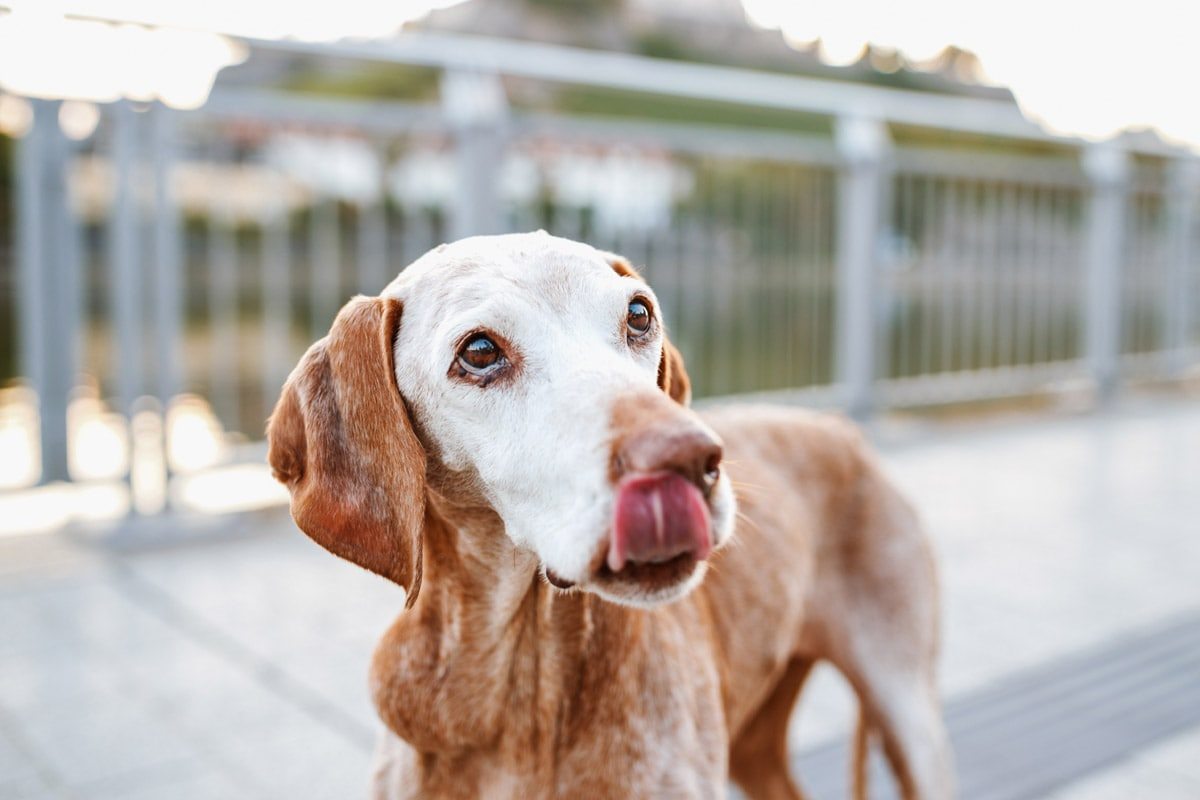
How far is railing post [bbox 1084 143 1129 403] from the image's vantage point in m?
9.03

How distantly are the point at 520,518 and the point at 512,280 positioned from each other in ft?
1.23

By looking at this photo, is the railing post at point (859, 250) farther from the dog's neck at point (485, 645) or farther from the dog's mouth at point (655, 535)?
the dog's mouth at point (655, 535)

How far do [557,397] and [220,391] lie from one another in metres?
5.16

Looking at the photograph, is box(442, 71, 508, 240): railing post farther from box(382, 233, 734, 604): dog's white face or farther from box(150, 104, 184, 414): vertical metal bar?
box(382, 233, 734, 604): dog's white face

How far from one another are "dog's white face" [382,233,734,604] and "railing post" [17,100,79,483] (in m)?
3.40

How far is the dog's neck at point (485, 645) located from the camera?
1.92 metres

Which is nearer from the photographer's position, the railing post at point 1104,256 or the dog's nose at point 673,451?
the dog's nose at point 673,451

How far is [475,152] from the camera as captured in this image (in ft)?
18.3

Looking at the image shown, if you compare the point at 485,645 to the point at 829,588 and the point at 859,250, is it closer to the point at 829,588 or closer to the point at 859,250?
the point at 829,588

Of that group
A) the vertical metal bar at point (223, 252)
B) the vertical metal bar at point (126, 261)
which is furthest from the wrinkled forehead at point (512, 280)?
the vertical metal bar at point (223, 252)

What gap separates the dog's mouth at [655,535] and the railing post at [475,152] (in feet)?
13.6

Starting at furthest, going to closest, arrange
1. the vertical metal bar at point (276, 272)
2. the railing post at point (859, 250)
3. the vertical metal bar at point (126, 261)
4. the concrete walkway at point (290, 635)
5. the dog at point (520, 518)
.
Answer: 1. the railing post at point (859, 250)
2. the vertical metal bar at point (276, 272)
3. the vertical metal bar at point (126, 261)
4. the concrete walkway at point (290, 635)
5. the dog at point (520, 518)

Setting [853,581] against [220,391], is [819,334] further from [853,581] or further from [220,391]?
[853,581]

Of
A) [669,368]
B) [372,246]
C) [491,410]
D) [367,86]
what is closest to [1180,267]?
[372,246]
